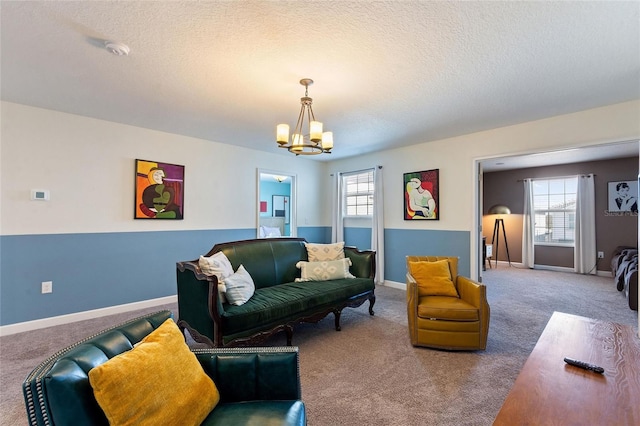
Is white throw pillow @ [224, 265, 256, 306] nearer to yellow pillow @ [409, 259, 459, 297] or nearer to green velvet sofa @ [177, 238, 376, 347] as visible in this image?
green velvet sofa @ [177, 238, 376, 347]

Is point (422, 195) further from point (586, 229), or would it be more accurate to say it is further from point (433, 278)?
point (586, 229)

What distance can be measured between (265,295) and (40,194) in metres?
2.85

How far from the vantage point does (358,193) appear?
5.93 metres

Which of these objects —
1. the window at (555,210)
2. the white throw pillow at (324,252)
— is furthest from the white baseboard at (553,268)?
the white throw pillow at (324,252)

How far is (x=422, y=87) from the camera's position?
276 centimetres

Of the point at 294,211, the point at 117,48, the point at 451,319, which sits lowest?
the point at 451,319

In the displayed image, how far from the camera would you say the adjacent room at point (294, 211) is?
1335 mm

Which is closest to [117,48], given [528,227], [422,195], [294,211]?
[294,211]

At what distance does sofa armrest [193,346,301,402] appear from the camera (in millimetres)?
1313

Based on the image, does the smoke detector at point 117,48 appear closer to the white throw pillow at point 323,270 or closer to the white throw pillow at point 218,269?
the white throw pillow at point 218,269

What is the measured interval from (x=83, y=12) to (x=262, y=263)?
8.23 feet

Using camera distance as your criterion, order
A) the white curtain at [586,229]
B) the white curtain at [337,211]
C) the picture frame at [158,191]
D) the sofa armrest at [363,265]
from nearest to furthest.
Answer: the sofa armrest at [363,265] < the picture frame at [158,191] < the white curtain at [337,211] < the white curtain at [586,229]

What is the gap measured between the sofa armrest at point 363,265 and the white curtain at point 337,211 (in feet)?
7.17

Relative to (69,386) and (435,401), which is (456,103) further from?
(69,386)
